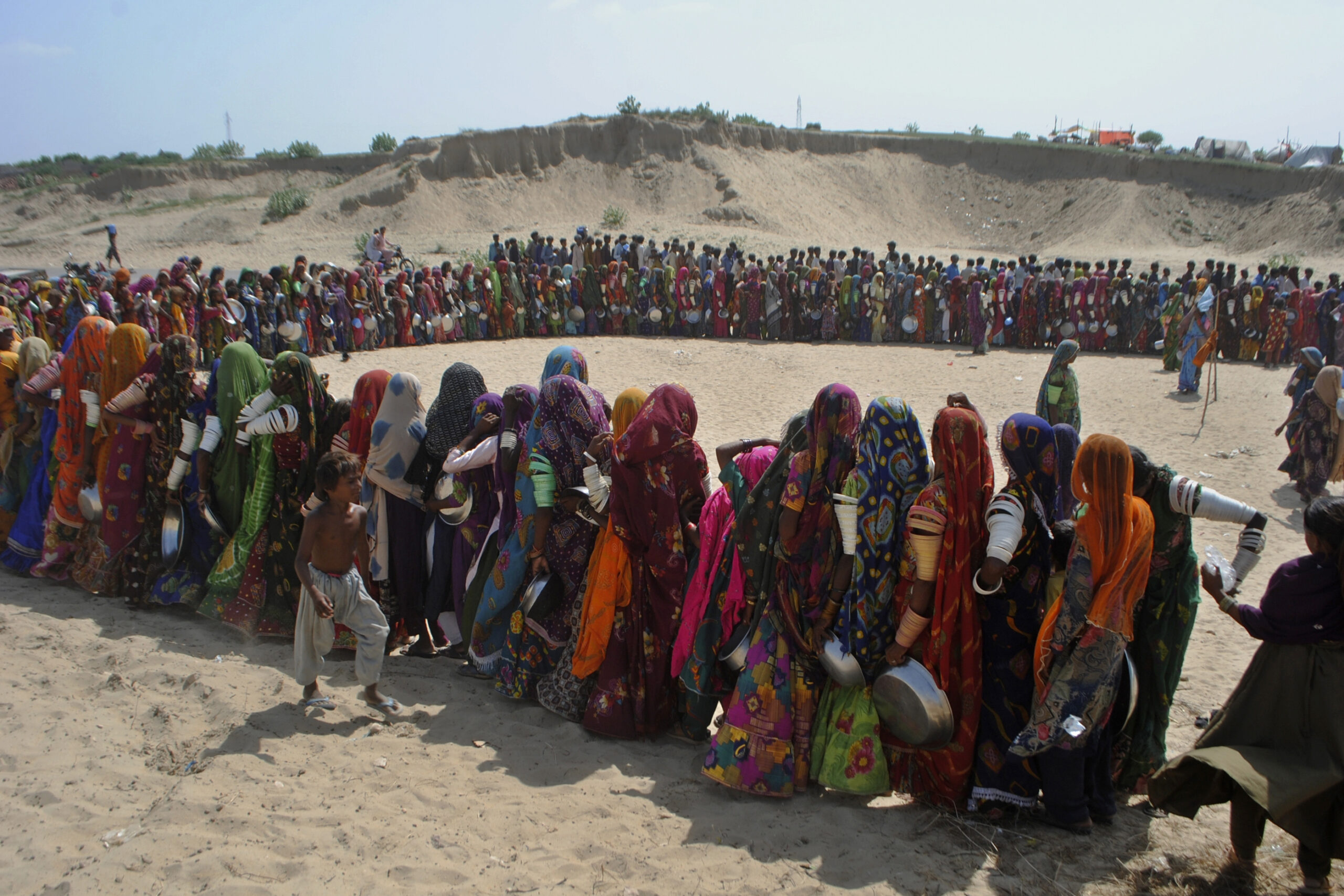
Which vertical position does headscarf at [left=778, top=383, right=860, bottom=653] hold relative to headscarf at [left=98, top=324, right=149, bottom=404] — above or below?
below

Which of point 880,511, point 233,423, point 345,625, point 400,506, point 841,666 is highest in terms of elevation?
point 233,423

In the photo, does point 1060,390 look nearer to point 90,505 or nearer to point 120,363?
point 120,363

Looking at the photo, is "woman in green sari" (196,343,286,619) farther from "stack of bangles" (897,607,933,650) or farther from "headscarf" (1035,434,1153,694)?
"headscarf" (1035,434,1153,694)

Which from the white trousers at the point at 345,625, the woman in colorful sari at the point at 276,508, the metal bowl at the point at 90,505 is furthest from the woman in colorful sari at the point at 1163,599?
the metal bowl at the point at 90,505

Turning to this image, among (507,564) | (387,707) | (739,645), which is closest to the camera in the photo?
(739,645)

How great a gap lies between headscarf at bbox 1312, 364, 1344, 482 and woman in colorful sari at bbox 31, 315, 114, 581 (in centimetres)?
990

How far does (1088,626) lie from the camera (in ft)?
10.7

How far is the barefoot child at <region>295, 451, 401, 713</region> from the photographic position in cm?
411

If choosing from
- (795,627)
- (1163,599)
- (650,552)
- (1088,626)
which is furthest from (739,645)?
(1163,599)

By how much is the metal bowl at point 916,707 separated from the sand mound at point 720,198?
24231mm

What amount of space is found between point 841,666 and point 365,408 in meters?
3.00

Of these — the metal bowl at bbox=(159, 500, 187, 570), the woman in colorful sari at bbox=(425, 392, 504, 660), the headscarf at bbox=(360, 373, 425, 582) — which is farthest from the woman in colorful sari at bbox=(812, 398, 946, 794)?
the metal bowl at bbox=(159, 500, 187, 570)

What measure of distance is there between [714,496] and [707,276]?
14122 millimetres

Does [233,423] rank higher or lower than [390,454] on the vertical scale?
higher
